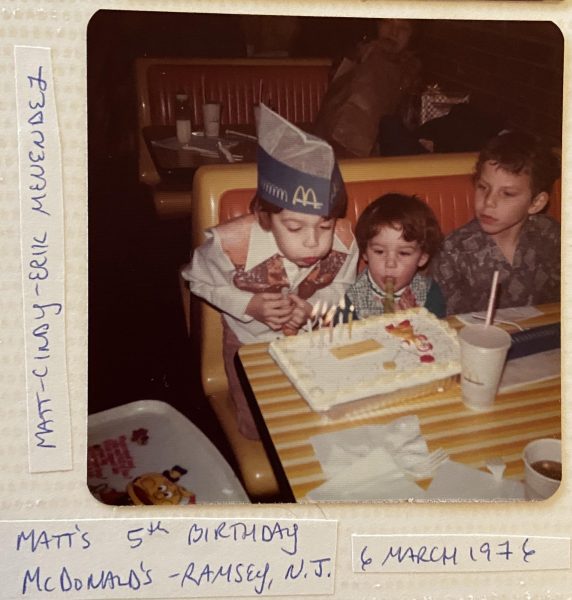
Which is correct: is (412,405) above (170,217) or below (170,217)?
below

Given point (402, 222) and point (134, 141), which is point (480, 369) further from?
point (134, 141)

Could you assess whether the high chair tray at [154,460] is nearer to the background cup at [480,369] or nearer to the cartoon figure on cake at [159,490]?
the cartoon figure on cake at [159,490]

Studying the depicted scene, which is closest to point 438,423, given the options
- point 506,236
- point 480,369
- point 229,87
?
point 480,369

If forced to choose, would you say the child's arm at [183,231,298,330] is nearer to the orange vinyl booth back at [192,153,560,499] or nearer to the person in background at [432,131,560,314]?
the orange vinyl booth back at [192,153,560,499]

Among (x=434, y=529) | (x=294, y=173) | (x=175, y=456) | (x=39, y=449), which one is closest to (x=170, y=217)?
(x=294, y=173)

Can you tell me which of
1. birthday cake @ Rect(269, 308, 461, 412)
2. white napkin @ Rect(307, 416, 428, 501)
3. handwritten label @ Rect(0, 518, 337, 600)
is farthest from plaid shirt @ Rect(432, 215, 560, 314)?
handwritten label @ Rect(0, 518, 337, 600)

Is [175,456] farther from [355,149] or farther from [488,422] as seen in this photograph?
[355,149]
